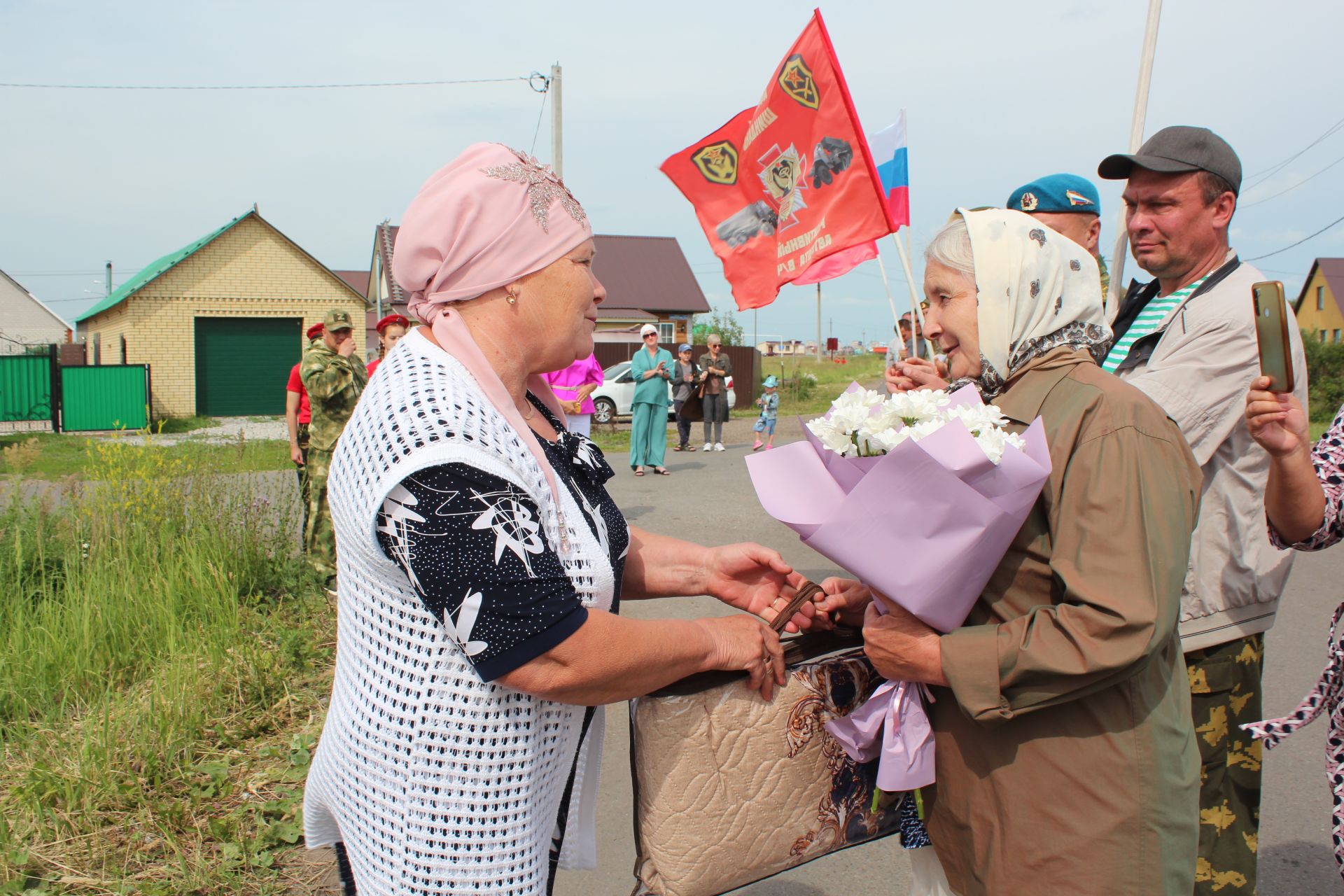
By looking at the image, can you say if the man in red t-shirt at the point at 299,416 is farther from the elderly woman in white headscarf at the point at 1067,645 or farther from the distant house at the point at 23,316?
the distant house at the point at 23,316

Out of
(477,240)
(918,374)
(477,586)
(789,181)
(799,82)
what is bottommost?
(477,586)

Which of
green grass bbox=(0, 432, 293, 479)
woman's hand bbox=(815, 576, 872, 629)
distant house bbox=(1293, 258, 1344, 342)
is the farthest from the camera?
distant house bbox=(1293, 258, 1344, 342)

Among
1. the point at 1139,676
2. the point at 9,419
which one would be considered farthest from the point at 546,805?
the point at 9,419

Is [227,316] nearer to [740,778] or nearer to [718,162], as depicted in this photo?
[718,162]

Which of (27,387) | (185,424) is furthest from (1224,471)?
(185,424)

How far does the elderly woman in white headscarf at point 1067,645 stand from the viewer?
1628 mm

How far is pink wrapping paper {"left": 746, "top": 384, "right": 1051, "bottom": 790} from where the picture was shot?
1585 mm

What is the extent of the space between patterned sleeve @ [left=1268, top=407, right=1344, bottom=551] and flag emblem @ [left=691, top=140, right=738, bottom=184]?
4047 mm

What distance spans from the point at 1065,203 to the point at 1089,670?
2887 millimetres

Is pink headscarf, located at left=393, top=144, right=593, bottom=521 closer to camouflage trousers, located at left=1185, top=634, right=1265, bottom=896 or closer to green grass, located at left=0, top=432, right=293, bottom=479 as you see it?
camouflage trousers, located at left=1185, top=634, right=1265, bottom=896

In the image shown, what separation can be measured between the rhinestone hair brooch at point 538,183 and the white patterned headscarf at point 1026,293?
2.73ft

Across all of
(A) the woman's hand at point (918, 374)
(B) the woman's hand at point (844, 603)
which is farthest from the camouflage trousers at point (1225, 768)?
(A) the woman's hand at point (918, 374)

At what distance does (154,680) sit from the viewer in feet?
13.0

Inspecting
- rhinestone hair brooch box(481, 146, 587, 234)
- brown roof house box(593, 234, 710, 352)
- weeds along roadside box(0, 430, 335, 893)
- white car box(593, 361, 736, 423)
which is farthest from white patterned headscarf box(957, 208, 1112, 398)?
brown roof house box(593, 234, 710, 352)
